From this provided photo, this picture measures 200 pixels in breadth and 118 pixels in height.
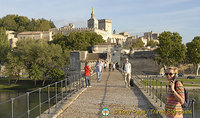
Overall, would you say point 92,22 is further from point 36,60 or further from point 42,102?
point 42,102

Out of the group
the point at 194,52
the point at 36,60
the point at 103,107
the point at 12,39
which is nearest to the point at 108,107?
the point at 103,107

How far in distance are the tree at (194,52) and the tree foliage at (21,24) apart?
79168 mm

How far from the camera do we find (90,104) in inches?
354

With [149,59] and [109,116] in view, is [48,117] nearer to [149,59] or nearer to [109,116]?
[109,116]

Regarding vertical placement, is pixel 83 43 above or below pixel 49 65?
above

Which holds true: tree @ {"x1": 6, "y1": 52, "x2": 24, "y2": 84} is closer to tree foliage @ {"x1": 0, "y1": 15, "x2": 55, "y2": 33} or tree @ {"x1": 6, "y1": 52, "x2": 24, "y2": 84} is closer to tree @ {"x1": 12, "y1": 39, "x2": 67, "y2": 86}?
→ tree @ {"x1": 12, "y1": 39, "x2": 67, "y2": 86}

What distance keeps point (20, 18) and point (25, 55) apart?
7694 cm

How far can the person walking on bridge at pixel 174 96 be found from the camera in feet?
13.9

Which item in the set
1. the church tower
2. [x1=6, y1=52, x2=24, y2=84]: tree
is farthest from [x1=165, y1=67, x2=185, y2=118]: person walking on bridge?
the church tower

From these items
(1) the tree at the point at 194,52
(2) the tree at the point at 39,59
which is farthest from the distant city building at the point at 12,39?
(1) the tree at the point at 194,52

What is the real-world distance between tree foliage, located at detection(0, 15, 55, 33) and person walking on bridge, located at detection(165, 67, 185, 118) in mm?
109386

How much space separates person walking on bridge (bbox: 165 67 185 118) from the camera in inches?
167

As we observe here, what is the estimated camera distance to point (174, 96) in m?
4.44

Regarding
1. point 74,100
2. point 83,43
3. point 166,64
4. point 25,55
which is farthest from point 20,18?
point 74,100
